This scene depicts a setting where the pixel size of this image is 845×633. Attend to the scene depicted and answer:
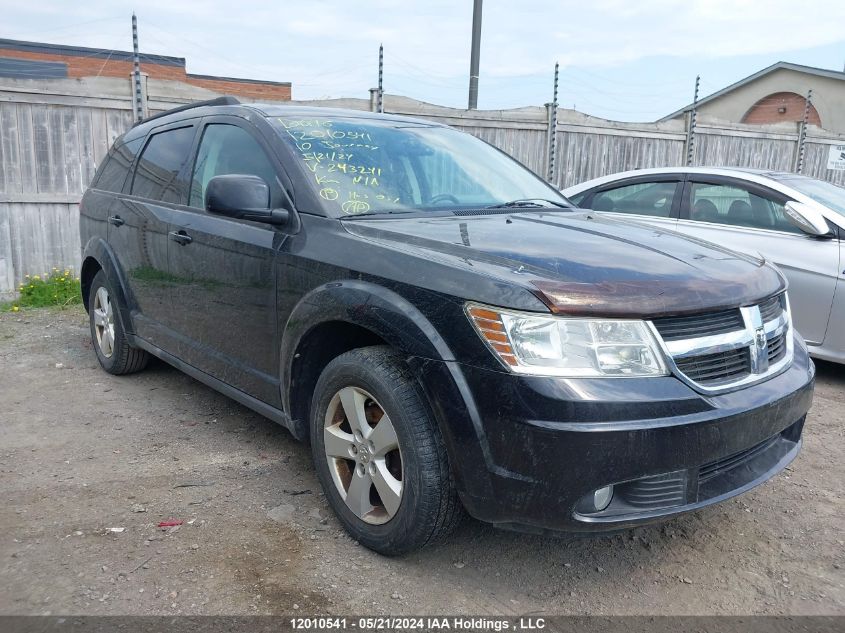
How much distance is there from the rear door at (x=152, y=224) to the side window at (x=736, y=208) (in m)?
4.08

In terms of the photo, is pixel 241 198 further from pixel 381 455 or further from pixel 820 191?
pixel 820 191

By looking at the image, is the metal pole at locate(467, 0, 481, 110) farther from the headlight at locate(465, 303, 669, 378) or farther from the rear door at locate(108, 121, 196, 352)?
the headlight at locate(465, 303, 669, 378)

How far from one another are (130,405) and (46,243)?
416 cm

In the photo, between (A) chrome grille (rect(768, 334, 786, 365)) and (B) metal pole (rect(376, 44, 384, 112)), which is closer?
(A) chrome grille (rect(768, 334, 786, 365))

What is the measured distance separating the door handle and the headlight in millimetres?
2145

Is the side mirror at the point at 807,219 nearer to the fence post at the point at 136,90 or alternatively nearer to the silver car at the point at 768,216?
the silver car at the point at 768,216

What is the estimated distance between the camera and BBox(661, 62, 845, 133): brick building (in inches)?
898

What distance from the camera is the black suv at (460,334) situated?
2.36 meters

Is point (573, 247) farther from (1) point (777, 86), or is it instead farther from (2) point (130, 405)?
(1) point (777, 86)

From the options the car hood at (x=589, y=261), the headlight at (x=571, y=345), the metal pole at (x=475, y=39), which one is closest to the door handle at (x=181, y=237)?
the car hood at (x=589, y=261)

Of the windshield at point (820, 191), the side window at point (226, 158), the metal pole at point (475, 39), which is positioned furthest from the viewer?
the metal pole at point (475, 39)

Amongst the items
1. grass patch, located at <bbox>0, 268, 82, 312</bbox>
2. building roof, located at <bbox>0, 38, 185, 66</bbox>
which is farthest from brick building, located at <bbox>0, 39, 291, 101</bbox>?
grass patch, located at <bbox>0, 268, 82, 312</bbox>

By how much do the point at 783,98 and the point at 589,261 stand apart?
1032 inches

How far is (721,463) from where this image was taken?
8.64 feet
